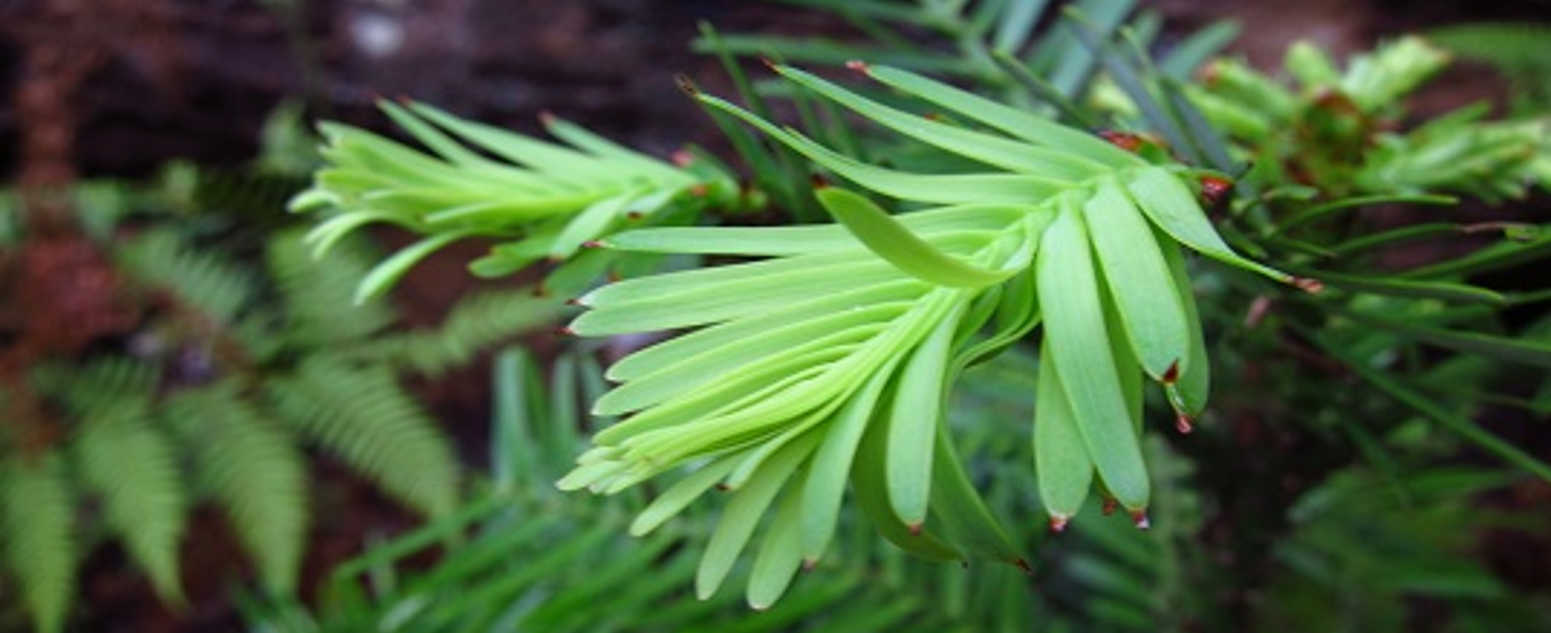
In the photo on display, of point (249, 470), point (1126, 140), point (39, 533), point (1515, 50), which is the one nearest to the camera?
point (1126, 140)

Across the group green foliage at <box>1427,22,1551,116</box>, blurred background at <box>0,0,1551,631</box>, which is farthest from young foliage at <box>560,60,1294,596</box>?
blurred background at <box>0,0,1551,631</box>

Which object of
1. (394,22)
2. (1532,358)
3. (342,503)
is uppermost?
(394,22)

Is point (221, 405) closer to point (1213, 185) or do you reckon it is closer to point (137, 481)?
point (137, 481)

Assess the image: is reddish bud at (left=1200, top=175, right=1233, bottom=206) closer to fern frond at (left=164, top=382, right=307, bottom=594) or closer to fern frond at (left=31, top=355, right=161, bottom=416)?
fern frond at (left=164, top=382, right=307, bottom=594)

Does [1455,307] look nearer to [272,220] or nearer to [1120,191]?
[1120,191]

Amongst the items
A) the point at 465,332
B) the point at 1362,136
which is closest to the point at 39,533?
the point at 465,332

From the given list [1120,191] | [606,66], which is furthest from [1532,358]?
[606,66]
